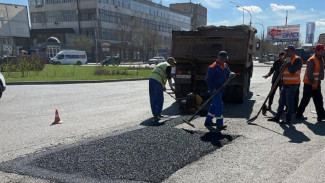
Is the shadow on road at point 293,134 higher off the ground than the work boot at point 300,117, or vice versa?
the work boot at point 300,117

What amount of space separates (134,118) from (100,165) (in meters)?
3.20

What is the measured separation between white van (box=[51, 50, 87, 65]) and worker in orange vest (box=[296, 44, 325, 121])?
40.2m

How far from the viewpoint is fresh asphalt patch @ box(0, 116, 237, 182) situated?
3.79m

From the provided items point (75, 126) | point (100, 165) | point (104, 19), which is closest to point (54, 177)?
point (100, 165)

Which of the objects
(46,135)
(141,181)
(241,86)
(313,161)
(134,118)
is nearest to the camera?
(141,181)

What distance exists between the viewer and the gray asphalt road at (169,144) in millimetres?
3807

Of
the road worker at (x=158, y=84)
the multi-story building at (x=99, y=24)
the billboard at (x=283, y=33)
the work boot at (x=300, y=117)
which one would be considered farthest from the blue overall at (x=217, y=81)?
the billboard at (x=283, y=33)

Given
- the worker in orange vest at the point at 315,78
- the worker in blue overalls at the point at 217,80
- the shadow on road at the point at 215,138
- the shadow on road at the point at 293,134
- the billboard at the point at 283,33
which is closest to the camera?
the shadow on road at the point at 215,138

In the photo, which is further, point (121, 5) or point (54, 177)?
point (121, 5)

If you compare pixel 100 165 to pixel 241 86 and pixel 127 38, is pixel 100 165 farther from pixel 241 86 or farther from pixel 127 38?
pixel 127 38

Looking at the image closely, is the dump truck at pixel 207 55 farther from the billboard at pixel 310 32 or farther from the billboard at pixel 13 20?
the billboard at pixel 310 32

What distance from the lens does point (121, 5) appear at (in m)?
68.8

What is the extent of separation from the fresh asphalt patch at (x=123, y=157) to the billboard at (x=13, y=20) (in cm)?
5825

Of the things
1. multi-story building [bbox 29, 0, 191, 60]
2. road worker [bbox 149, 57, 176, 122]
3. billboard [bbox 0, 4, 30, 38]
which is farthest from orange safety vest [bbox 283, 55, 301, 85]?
billboard [bbox 0, 4, 30, 38]
